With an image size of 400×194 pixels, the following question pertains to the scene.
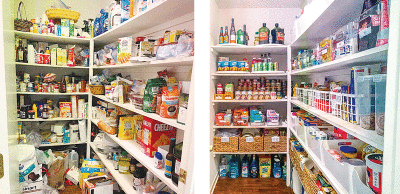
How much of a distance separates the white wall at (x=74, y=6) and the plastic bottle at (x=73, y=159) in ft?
7.07

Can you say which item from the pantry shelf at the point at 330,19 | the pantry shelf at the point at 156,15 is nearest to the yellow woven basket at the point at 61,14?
the pantry shelf at the point at 156,15

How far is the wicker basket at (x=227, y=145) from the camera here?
347 cm

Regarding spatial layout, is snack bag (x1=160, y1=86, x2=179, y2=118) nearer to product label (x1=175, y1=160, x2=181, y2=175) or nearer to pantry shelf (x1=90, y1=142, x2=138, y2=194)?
product label (x1=175, y1=160, x2=181, y2=175)

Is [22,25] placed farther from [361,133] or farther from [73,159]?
[361,133]

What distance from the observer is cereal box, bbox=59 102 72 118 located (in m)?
3.78

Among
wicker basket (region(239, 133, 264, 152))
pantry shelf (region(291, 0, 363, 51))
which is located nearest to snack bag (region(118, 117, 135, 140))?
wicker basket (region(239, 133, 264, 152))

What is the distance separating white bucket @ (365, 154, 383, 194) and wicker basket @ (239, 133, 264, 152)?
2.28m

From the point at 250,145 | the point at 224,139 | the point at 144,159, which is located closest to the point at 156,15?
the point at 144,159

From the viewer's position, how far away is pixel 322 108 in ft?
6.64

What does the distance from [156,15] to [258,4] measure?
222 centimetres

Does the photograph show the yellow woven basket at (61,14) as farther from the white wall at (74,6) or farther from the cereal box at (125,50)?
the cereal box at (125,50)

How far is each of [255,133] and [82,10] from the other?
137 inches

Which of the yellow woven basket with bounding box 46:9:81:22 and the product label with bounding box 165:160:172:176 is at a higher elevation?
the yellow woven basket with bounding box 46:9:81:22

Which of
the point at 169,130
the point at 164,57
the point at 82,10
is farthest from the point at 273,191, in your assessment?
the point at 82,10
